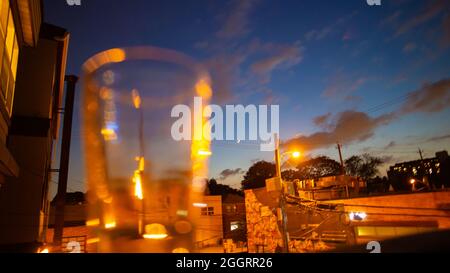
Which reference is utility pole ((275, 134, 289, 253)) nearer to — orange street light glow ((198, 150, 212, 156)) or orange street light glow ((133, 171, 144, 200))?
orange street light glow ((198, 150, 212, 156))

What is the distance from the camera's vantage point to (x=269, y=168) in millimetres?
46562

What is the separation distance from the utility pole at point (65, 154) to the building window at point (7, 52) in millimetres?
10130

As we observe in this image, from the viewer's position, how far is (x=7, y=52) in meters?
5.71

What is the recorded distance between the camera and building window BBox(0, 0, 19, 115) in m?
5.16

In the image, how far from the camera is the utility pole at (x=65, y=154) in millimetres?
14205

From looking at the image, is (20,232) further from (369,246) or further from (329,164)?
(329,164)

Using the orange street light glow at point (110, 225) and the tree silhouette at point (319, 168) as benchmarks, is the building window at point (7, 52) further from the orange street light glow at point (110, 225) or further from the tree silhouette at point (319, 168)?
the tree silhouette at point (319, 168)

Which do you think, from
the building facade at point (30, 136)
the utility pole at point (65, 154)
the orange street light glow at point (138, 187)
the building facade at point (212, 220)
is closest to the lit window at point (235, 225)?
the building facade at point (212, 220)

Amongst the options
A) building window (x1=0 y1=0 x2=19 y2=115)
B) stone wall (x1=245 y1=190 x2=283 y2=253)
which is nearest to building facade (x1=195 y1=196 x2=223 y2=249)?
stone wall (x1=245 y1=190 x2=283 y2=253)

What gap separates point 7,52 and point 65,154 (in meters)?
11.4

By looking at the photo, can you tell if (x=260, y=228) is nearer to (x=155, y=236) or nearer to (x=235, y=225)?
(x=235, y=225)

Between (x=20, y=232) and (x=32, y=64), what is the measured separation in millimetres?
6987

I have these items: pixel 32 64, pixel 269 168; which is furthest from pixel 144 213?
pixel 269 168

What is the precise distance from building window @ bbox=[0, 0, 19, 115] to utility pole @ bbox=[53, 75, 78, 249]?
10.1m
